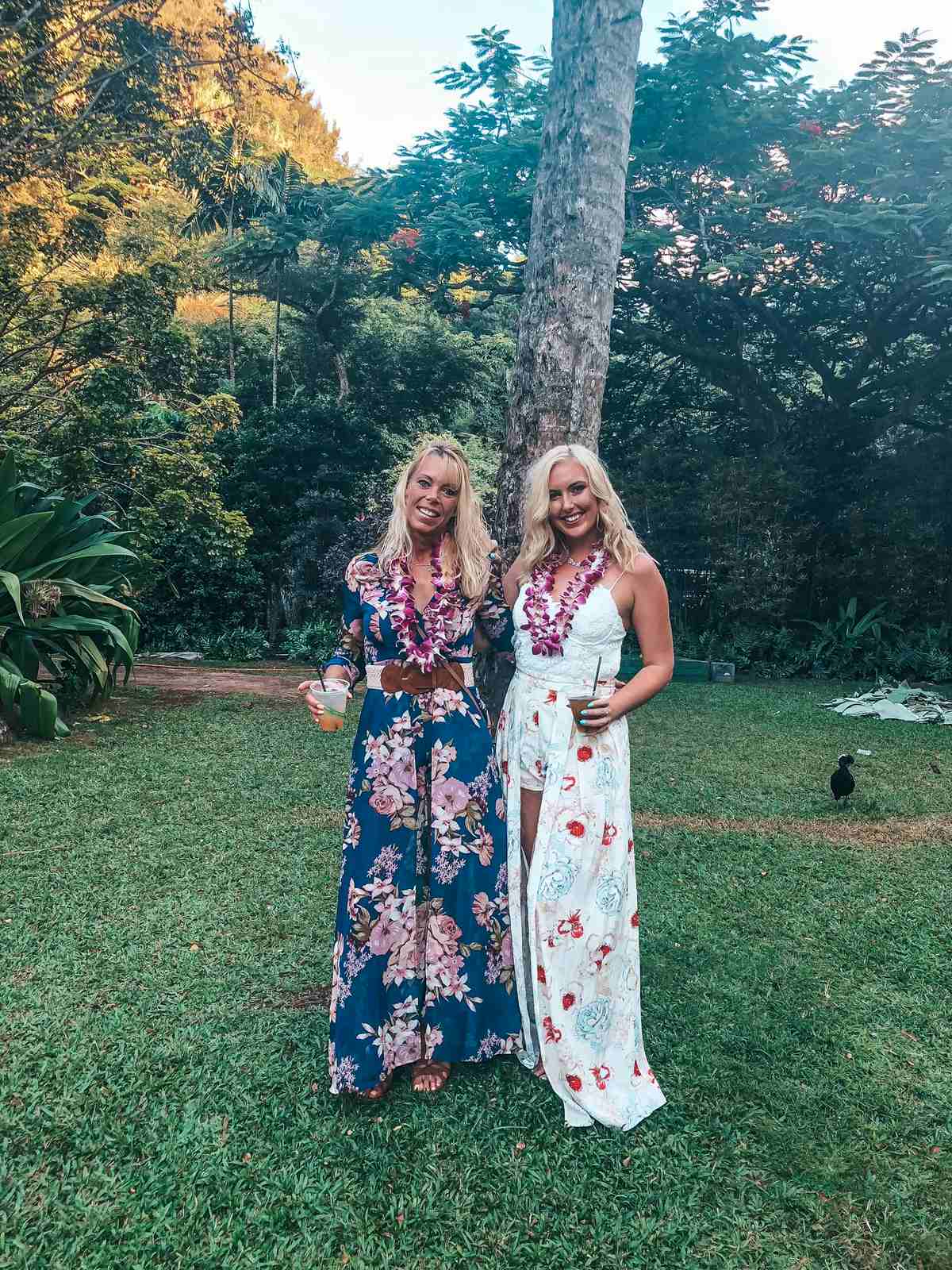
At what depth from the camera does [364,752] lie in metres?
2.26

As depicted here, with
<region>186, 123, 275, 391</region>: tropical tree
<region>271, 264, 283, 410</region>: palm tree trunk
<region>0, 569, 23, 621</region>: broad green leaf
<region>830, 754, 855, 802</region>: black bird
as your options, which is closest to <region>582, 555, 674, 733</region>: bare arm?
<region>830, 754, 855, 802</region>: black bird

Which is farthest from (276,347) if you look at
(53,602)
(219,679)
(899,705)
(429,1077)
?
(429,1077)

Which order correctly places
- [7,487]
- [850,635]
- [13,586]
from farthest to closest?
[850,635] < [7,487] < [13,586]

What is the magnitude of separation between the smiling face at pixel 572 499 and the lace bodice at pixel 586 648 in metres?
0.18

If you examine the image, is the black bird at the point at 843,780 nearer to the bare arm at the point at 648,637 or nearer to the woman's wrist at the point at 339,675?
the bare arm at the point at 648,637

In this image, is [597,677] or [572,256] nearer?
[597,677]

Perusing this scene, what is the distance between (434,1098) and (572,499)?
163 centimetres

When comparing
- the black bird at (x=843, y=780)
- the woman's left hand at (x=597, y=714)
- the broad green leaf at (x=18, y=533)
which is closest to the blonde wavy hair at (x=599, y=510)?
the woman's left hand at (x=597, y=714)

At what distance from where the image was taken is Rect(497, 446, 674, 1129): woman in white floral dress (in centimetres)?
221

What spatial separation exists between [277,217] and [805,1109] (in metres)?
13.0

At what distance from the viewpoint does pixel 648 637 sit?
229 cm

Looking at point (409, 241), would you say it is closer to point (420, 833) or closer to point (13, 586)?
point (13, 586)

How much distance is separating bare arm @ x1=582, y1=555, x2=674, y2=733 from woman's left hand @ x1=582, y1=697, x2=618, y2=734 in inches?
0.9

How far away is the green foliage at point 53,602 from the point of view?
5988 millimetres
